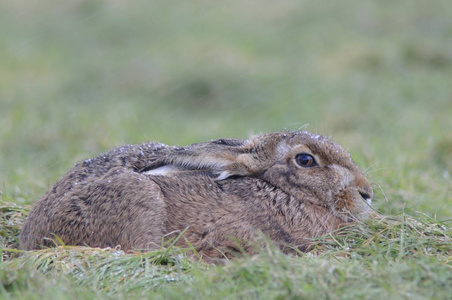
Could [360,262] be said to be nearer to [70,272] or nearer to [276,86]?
[70,272]

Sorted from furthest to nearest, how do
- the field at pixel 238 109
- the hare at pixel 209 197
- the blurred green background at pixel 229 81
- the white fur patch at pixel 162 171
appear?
the blurred green background at pixel 229 81, the white fur patch at pixel 162 171, the hare at pixel 209 197, the field at pixel 238 109

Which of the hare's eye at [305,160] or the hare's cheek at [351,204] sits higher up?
the hare's eye at [305,160]

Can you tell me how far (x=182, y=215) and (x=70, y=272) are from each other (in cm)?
102

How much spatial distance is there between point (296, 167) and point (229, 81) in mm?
7607

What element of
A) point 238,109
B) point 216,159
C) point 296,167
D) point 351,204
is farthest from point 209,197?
point 238,109

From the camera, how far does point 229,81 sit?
1301 centimetres

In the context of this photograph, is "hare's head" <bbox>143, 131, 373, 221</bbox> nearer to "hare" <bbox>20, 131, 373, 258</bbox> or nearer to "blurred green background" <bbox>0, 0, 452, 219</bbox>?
"hare" <bbox>20, 131, 373, 258</bbox>

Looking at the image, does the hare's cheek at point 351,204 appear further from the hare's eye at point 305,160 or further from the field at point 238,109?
the hare's eye at point 305,160

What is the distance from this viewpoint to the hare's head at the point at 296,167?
5410 mm

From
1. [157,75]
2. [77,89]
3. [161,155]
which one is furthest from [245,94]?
[161,155]

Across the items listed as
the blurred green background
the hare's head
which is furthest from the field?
the hare's head

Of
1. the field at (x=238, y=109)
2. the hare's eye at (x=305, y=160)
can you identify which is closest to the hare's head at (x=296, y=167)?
the hare's eye at (x=305, y=160)

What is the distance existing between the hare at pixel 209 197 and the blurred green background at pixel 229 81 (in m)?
0.75

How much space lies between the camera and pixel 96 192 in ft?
16.9
